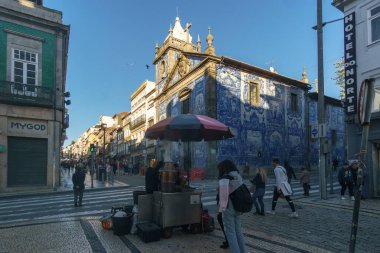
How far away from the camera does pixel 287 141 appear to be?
100.0 ft

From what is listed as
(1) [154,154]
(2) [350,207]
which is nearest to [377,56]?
(2) [350,207]

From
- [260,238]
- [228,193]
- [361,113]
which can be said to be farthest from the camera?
[260,238]

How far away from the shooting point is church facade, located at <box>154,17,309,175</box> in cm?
2598

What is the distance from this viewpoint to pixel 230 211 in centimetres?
482

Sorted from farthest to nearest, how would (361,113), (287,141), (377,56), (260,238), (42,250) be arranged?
(287,141), (377,56), (260,238), (42,250), (361,113)

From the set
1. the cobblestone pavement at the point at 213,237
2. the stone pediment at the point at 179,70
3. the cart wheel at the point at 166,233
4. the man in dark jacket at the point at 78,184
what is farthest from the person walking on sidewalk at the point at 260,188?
the stone pediment at the point at 179,70

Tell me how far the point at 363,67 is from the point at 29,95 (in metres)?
18.0

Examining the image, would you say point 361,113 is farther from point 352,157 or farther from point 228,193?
point 352,157

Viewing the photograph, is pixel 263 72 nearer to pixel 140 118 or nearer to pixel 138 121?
pixel 140 118

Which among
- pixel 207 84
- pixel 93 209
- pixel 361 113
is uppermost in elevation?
pixel 207 84

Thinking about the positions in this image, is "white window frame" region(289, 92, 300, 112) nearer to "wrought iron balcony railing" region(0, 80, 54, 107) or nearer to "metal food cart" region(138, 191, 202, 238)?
"wrought iron balcony railing" region(0, 80, 54, 107)

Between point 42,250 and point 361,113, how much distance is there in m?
5.72

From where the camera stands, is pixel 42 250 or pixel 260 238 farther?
pixel 260 238

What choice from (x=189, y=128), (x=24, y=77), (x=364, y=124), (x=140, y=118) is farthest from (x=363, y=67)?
(x=140, y=118)
